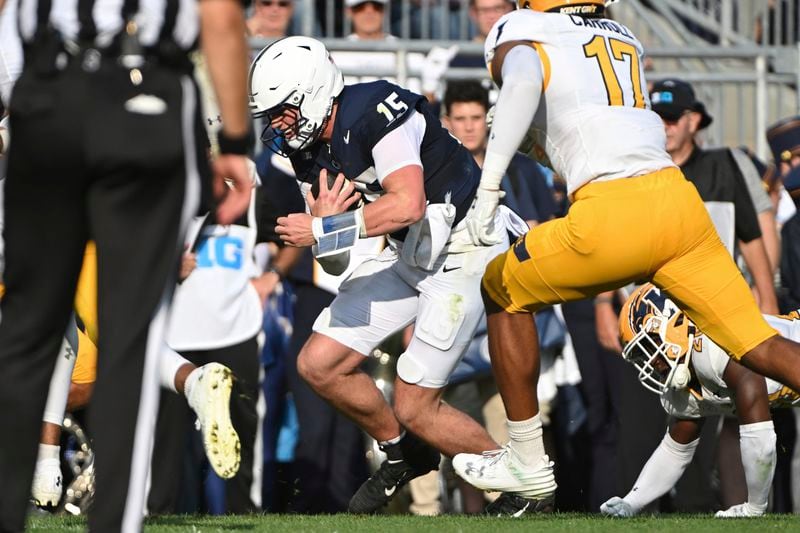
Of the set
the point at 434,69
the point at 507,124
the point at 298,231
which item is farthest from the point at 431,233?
the point at 434,69

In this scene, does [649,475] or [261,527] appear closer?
[261,527]

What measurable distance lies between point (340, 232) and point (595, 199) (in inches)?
47.4

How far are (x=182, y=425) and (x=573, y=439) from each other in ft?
8.19

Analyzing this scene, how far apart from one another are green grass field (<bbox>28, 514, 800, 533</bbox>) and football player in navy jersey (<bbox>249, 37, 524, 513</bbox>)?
2.03 feet

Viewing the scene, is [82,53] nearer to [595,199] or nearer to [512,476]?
[595,199]

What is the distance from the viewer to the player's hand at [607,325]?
28.2ft

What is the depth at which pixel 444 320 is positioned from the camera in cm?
657

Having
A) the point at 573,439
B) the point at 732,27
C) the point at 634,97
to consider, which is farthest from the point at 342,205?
the point at 732,27

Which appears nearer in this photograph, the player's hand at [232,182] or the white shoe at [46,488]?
the player's hand at [232,182]

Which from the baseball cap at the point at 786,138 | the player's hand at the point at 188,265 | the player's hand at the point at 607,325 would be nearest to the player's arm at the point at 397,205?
the player's hand at the point at 188,265

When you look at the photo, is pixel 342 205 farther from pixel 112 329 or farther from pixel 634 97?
pixel 112 329

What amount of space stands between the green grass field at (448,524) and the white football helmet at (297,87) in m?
1.66

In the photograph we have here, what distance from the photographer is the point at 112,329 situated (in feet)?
12.4

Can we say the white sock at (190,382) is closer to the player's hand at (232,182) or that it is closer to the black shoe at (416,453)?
the black shoe at (416,453)
